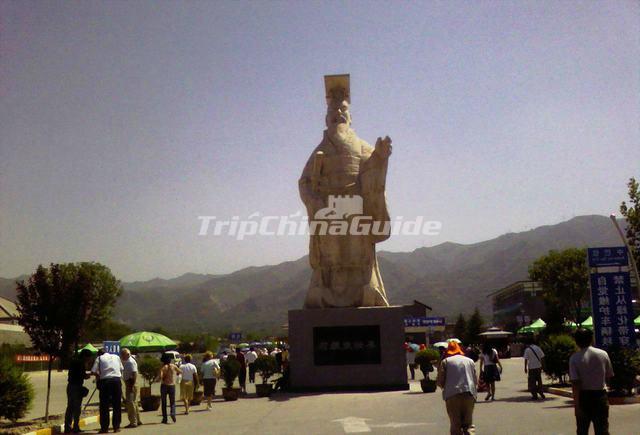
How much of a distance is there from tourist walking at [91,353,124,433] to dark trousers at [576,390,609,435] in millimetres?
8505

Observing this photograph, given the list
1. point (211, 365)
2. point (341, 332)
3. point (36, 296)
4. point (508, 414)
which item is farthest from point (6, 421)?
point (508, 414)

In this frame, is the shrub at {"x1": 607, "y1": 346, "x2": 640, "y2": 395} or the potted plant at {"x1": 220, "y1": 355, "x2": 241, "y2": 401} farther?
the potted plant at {"x1": 220, "y1": 355, "x2": 241, "y2": 401}

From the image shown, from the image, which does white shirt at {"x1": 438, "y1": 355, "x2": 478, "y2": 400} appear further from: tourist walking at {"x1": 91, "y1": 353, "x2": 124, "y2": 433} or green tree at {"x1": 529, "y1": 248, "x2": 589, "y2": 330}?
green tree at {"x1": 529, "y1": 248, "x2": 589, "y2": 330}

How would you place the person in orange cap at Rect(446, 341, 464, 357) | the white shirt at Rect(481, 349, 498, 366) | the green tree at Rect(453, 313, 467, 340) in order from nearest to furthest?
the person in orange cap at Rect(446, 341, 464, 357), the white shirt at Rect(481, 349, 498, 366), the green tree at Rect(453, 313, 467, 340)

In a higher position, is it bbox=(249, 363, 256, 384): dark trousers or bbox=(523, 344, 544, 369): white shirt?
bbox=(523, 344, 544, 369): white shirt

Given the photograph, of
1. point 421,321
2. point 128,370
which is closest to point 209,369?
point 128,370

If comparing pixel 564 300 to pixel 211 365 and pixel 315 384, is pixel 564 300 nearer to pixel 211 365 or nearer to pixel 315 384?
pixel 315 384

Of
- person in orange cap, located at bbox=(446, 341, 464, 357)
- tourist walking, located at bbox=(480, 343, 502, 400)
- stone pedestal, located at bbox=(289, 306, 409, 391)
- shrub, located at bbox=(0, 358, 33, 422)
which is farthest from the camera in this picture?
stone pedestal, located at bbox=(289, 306, 409, 391)

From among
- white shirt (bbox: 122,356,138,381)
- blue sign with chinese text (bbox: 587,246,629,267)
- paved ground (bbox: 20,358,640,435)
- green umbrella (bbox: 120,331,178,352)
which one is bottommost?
paved ground (bbox: 20,358,640,435)

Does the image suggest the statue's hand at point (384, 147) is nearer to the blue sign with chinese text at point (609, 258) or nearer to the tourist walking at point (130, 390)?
the blue sign with chinese text at point (609, 258)

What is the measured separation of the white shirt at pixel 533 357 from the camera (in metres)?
15.9

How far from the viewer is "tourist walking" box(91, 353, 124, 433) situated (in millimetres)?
12406

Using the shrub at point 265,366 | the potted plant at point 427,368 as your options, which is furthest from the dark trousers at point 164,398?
the potted plant at point 427,368

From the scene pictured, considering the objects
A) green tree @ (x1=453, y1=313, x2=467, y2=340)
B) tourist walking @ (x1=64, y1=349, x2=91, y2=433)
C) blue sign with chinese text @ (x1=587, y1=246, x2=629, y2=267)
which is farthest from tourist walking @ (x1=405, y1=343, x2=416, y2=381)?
green tree @ (x1=453, y1=313, x2=467, y2=340)
